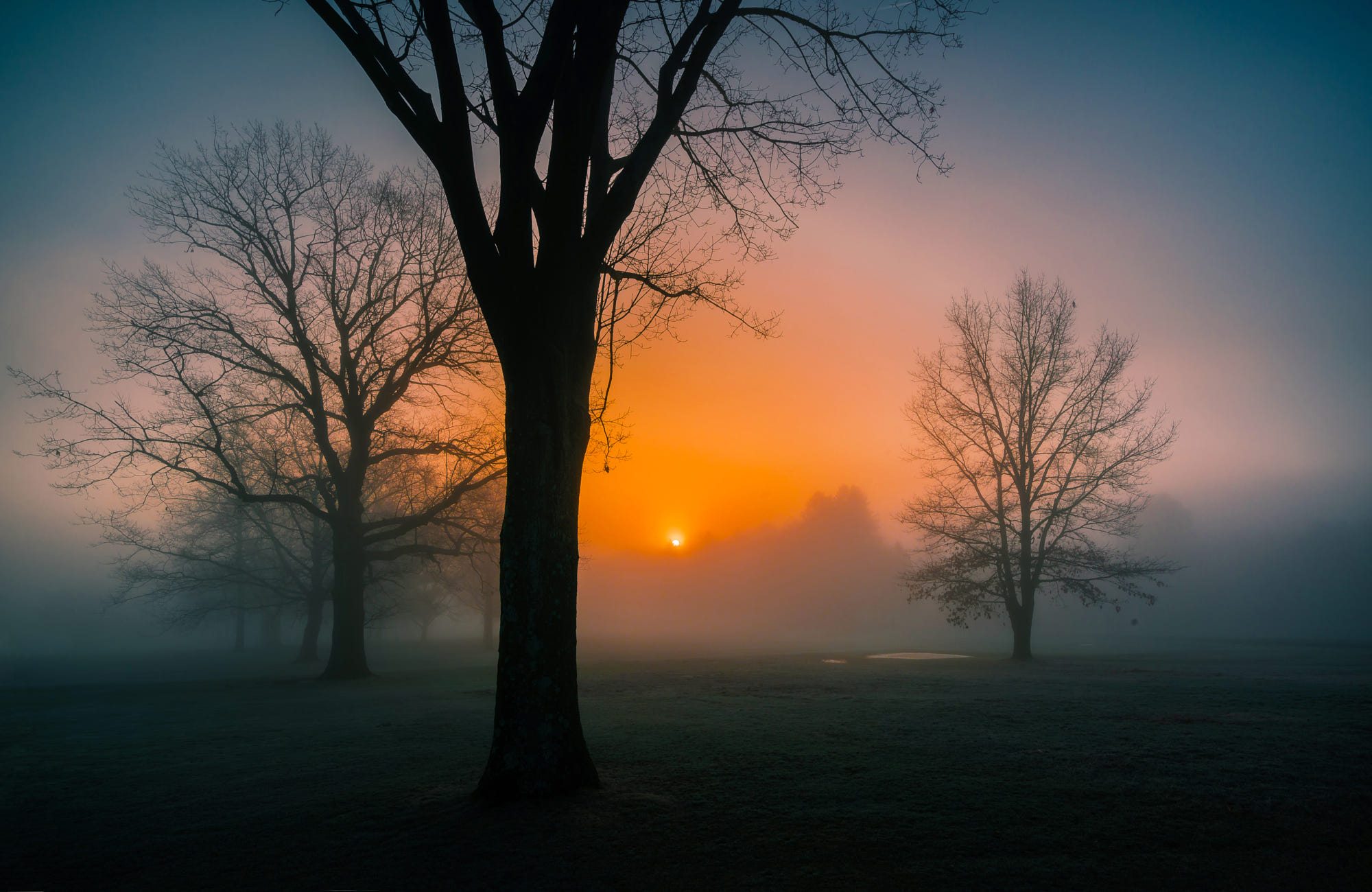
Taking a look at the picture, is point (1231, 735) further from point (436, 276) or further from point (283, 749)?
point (436, 276)

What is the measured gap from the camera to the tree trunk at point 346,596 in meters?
17.3

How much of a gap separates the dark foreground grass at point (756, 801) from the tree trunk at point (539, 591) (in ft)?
0.98

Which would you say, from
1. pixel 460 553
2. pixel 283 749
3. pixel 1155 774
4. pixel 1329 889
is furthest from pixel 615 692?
pixel 1329 889

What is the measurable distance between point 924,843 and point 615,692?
9639 millimetres

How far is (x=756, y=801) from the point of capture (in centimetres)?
480

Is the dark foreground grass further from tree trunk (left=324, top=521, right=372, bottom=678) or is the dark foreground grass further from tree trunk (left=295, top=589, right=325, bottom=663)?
tree trunk (left=295, top=589, right=325, bottom=663)

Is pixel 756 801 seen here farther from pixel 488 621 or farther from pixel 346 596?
pixel 488 621

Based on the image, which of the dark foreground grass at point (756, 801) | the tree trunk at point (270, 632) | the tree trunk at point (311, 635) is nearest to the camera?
the dark foreground grass at point (756, 801)

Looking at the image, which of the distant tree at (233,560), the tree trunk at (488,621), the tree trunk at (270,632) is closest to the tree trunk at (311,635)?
the distant tree at (233,560)

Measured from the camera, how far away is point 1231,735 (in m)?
6.52

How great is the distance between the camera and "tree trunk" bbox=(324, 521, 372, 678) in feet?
56.9

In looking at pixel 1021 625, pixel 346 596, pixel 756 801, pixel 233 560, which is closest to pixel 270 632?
pixel 233 560

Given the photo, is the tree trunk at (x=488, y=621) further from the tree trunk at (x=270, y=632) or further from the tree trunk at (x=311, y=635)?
the tree trunk at (x=270, y=632)

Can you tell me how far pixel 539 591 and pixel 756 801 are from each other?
7.34ft
